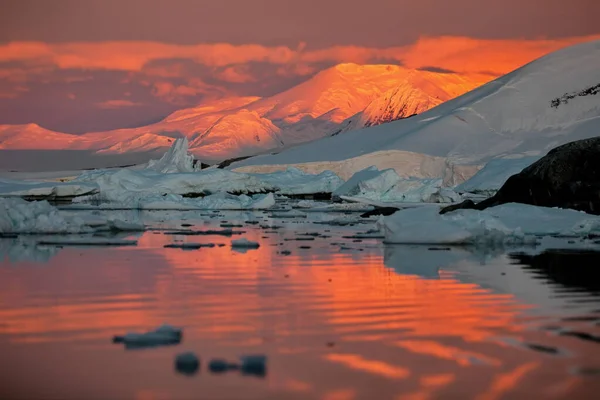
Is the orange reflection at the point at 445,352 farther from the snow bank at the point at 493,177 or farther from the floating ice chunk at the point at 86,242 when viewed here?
the snow bank at the point at 493,177

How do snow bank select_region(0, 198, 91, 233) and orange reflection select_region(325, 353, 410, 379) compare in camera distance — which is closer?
orange reflection select_region(325, 353, 410, 379)

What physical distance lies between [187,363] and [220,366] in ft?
0.58

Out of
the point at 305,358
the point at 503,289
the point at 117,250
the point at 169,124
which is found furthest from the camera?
the point at 169,124

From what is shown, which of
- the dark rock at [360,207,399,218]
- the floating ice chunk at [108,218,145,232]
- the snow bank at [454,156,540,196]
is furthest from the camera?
the snow bank at [454,156,540,196]

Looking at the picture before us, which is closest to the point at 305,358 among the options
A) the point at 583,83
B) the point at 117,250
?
the point at 117,250

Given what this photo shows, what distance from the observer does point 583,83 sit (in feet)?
181

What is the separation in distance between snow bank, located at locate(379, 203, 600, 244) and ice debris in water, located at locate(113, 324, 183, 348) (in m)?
8.15

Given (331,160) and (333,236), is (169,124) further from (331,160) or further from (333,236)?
(333,236)

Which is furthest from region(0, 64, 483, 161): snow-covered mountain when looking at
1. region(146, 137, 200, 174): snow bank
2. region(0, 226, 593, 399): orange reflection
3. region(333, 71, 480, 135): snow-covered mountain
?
region(0, 226, 593, 399): orange reflection

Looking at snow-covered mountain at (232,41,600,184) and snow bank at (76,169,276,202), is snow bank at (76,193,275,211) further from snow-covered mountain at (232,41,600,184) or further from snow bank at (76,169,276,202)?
snow-covered mountain at (232,41,600,184)

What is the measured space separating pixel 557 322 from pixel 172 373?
2.94 metres

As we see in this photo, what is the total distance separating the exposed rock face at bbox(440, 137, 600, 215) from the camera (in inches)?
747

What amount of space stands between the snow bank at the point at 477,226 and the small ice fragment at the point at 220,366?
8.79 metres

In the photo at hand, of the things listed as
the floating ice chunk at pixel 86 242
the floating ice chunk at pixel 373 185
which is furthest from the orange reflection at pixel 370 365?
the floating ice chunk at pixel 373 185
